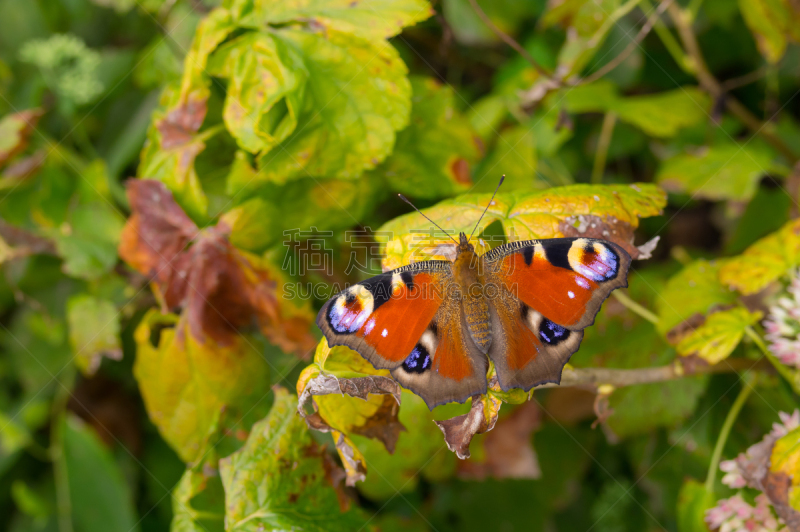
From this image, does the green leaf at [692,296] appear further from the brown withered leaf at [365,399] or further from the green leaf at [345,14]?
the green leaf at [345,14]

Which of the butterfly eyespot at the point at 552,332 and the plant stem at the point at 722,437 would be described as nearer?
the butterfly eyespot at the point at 552,332

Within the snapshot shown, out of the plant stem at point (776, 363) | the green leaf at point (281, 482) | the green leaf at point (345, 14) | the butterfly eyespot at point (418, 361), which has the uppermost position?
the green leaf at point (345, 14)

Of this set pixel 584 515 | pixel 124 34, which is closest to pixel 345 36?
pixel 124 34

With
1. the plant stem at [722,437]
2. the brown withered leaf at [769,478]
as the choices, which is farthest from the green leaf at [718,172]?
the brown withered leaf at [769,478]

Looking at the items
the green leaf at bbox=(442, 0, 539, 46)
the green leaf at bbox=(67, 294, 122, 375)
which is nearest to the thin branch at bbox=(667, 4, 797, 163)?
the green leaf at bbox=(442, 0, 539, 46)

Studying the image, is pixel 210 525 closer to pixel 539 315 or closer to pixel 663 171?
pixel 539 315

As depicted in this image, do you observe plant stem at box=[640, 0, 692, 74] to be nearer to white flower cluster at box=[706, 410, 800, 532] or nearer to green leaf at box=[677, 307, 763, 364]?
green leaf at box=[677, 307, 763, 364]

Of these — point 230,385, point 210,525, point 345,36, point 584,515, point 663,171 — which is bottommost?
point 584,515
